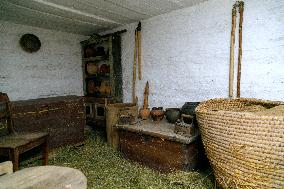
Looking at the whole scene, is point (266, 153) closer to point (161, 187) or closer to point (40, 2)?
point (161, 187)

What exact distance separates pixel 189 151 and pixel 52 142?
2.85 m

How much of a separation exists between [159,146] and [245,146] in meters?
1.49

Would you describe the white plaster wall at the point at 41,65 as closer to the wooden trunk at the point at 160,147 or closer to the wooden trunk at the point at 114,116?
the wooden trunk at the point at 114,116

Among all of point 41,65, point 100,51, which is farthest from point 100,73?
point 41,65

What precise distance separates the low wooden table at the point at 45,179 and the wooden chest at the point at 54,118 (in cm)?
265

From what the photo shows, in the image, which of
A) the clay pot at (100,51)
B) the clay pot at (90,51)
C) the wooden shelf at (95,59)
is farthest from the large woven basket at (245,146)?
the clay pot at (90,51)

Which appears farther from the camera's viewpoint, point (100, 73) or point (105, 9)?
point (100, 73)

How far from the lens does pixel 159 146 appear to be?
11.5 feet

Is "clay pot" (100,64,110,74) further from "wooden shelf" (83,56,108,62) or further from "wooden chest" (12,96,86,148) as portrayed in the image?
"wooden chest" (12,96,86,148)

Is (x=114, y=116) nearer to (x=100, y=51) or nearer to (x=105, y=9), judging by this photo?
(x=105, y=9)

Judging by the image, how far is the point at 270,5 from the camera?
334cm

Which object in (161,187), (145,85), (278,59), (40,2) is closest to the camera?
(161,187)

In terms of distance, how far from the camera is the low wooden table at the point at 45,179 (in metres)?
1.53

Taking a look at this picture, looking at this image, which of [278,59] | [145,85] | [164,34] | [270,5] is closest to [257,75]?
[278,59]
